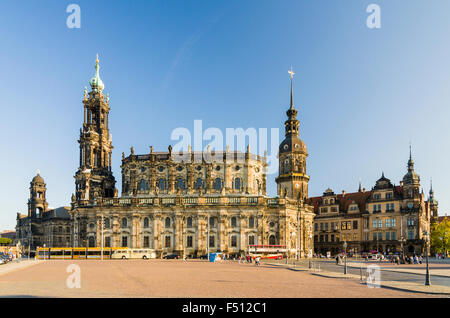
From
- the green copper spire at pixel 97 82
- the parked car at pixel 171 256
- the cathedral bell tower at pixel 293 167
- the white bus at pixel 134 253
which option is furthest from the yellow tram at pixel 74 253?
the cathedral bell tower at pixel 293 167

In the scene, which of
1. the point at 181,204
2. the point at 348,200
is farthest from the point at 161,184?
the point at 348,200

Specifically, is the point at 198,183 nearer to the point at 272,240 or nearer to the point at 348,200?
the point at 272,240

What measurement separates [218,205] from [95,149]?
35.2m

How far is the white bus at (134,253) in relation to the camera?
85188 mm

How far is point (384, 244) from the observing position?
101 meters

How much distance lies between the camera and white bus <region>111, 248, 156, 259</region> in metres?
85.2

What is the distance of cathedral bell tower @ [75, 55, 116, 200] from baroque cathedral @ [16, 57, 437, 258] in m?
0.23

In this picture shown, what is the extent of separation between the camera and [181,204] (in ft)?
296

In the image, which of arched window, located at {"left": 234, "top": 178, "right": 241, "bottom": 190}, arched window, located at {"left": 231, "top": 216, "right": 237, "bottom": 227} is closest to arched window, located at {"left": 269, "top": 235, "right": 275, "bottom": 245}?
arched window, located at {"left": 231, "top": 216, "right": 237, "bottom": 227}

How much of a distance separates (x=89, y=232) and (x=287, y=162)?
157ft

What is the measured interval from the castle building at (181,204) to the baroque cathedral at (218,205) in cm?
20

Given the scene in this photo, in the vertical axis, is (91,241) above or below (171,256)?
above

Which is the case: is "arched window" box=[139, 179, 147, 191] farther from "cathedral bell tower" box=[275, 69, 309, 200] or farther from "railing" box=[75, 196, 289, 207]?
"cathedral bell tower" box=[275, 69, 309, 200]
